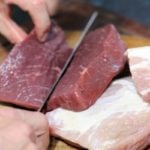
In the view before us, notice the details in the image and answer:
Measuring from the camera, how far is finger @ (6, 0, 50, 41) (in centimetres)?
220

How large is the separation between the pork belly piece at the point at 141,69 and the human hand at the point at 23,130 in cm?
41

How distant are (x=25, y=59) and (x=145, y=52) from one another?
0.56 meters

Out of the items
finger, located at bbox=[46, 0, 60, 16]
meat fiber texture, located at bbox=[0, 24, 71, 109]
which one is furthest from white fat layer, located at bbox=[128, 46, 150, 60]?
finger, located at bbox=[46, 0, 60, 16]

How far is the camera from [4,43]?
2551 mm

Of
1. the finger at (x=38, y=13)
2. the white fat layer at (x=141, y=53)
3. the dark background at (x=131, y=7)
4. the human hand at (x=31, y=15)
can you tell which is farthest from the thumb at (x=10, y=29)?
the dark background at (x=131, y=7)

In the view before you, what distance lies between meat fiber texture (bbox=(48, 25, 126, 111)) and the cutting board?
347 mm

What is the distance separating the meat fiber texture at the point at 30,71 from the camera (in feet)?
6.84

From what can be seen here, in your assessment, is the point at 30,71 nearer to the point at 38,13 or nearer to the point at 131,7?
the point at 38,13

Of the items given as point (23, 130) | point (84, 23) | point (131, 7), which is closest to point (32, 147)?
point (23, 130)

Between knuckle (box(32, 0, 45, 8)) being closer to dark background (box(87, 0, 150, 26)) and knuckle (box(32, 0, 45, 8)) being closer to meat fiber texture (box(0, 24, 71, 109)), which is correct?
meat fiber texture (box(0, 24, 71, 109))

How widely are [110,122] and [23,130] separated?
361 mm

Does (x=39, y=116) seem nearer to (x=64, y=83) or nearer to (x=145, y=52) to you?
(x=64, y=83)

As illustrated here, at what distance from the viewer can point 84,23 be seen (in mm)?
2734

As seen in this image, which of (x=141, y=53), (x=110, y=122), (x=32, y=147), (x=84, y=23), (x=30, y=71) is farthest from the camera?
(x=84, y=23)
